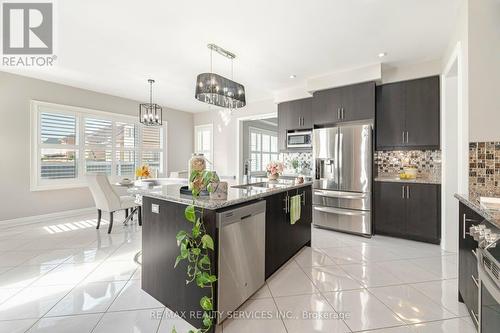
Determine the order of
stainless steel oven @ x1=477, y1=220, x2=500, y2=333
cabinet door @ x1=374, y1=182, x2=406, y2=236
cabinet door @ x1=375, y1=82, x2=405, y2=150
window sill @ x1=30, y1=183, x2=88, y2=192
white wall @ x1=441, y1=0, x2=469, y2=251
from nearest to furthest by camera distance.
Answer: stainless steel oven @ x1=477, y1=220, x2=500, y2=333 → white wall @ x1=441, y1=0, x2=469, y2=251 → cabinet door @ x1=374, y1=182, x2=406, y2=236 → cabinet door @ x1=375, y1=82, x2=405, y2=150 → window sill @ x1=30, y1=183, x2=88, y2=192

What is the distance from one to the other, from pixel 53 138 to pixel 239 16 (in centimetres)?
455

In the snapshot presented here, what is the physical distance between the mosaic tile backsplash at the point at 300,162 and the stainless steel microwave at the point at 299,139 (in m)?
0.43

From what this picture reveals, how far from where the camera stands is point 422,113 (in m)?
3.43

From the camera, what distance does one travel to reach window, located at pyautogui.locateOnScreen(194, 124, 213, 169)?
22.4 feet

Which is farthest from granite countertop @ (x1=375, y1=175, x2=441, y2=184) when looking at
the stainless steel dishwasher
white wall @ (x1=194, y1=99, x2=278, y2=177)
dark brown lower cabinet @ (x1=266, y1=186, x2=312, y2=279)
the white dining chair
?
the white dining chair

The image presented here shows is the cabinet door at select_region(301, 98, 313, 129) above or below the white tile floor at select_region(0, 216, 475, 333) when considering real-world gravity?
above

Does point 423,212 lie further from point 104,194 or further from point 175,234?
point 104,194

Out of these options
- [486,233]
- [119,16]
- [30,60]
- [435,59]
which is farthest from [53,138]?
[435,59]

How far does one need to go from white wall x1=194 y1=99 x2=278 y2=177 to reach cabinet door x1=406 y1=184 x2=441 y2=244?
3742 millimetres

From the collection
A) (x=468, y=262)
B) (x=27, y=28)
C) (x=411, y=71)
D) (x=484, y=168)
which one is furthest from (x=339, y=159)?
(x=27, y=28)

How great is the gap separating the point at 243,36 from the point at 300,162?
2.95m

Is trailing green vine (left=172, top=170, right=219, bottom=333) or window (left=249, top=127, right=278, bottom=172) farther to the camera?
window (left=249, top=127, right=278, bottom=172)

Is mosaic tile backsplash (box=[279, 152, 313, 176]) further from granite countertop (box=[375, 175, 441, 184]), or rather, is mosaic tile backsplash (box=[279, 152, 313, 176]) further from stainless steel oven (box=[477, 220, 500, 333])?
stainless steel oven (box=[477, 220, 500, 333])

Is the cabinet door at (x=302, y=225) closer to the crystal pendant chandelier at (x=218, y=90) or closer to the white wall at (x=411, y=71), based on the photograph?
the crystal pendant chandelier at (x=218, y=90)
